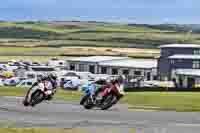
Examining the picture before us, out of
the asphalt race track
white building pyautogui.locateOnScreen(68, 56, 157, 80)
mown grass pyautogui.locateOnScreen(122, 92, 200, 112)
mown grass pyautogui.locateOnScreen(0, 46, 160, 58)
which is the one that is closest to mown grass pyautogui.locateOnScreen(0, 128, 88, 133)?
the asphalt race track

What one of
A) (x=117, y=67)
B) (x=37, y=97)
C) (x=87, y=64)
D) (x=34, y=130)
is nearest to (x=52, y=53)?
(x=87, y=64)

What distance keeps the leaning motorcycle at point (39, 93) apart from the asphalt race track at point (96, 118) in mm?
339

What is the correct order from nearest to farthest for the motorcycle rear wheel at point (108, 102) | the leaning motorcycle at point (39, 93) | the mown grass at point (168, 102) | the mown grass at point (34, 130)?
the mown grass at point (34, 130) → the motorcycle rear wheel at point (108, 102) → the leaning motorcycle at point (39, 93) → the mown grass at point (168, 102)

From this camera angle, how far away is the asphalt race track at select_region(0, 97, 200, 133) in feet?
64.3

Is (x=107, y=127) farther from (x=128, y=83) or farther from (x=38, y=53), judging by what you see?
(x=38, y=53)

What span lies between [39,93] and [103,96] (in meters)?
2.85

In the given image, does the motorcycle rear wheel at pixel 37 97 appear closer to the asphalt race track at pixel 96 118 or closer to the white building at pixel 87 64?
the asphalt race track at pixel 96 118

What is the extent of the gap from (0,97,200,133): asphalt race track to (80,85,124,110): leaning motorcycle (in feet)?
1.13

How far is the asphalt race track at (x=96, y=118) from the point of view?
19.6 m

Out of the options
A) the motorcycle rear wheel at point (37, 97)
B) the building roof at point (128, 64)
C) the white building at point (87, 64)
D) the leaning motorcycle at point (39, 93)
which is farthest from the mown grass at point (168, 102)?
the white building at point (87, 64)

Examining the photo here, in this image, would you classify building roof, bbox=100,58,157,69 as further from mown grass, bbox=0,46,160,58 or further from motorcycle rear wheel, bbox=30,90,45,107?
motorcycle rear wheel, bbox=30,90,45,107

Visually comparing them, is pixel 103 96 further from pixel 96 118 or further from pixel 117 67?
Answer: pixel 117 67

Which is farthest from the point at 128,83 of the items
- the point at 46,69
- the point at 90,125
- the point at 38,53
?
the point at 38,53

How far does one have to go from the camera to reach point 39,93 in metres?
25.3
